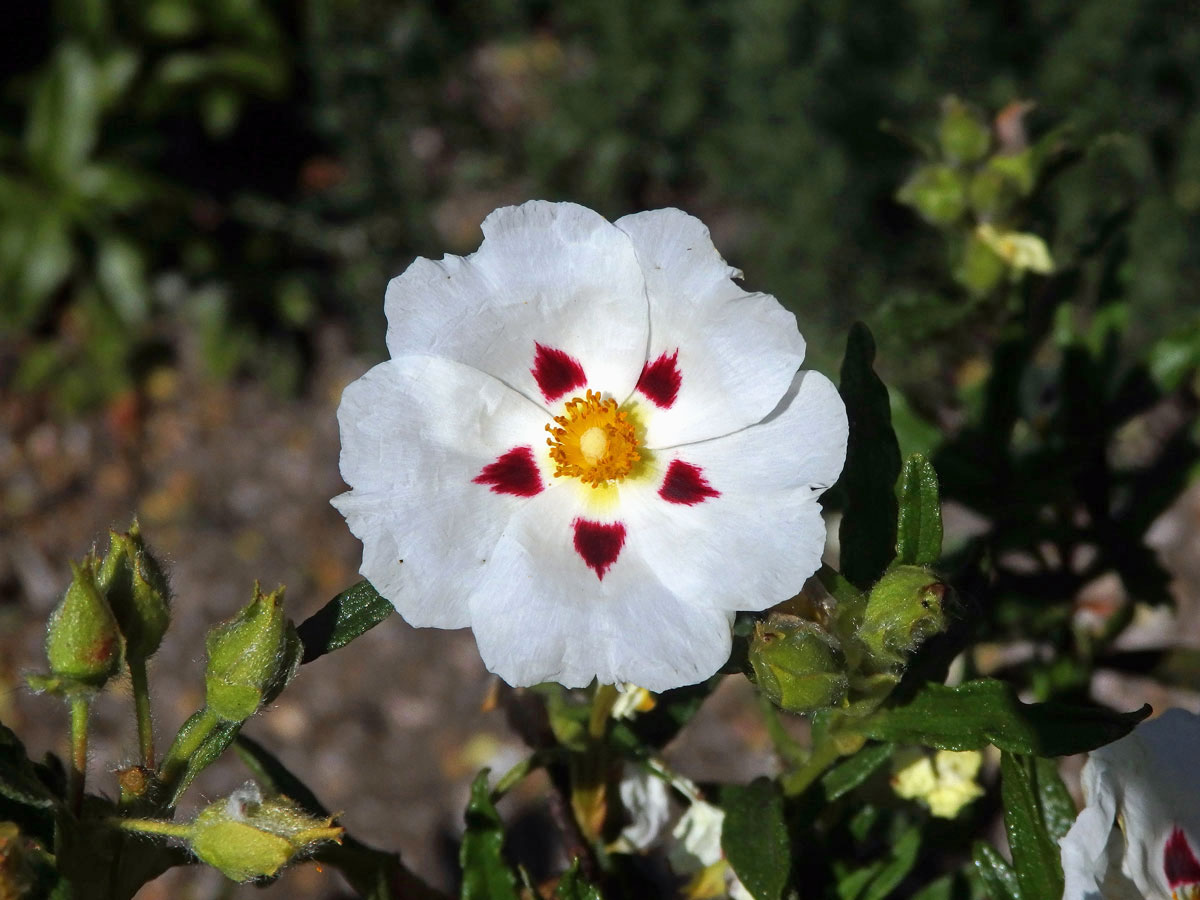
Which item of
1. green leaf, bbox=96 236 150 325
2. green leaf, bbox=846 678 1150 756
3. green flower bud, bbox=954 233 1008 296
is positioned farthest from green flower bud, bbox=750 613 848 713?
green leaf, bbox=96 236 150 325

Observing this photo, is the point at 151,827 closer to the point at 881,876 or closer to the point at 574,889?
the point at 574,889

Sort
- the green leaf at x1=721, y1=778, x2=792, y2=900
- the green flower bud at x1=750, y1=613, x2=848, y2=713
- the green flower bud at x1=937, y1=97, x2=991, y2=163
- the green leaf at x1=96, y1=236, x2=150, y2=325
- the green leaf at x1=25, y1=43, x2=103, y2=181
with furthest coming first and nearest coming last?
the green leaf at x1=96, y1=236, x2=150, y2=325 → the green leaf at x1=25, y1=43, x2=103, y2=181 → the green flower bud at x1=937, y1=97, x2=991, y2=163 → the green leaf at x1=721, y1=778, x2=792, y2=900 → the green flower bud at x1=750, y1=613, x2=848, y2=713

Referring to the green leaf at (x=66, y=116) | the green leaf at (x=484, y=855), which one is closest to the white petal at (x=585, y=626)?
the green leaf at (x=484, y=855)

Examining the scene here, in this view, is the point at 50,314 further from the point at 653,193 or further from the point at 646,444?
the point at 646,444

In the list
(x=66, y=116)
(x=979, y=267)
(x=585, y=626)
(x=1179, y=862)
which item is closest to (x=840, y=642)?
(x=585, y=626)

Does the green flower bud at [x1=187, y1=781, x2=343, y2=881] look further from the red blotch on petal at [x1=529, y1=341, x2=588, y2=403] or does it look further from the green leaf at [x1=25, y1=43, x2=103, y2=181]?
the green leaf at [x1=25, y1=43, x2=103, y2=181]

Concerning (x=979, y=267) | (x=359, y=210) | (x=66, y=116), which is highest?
(x=979, y=267)
